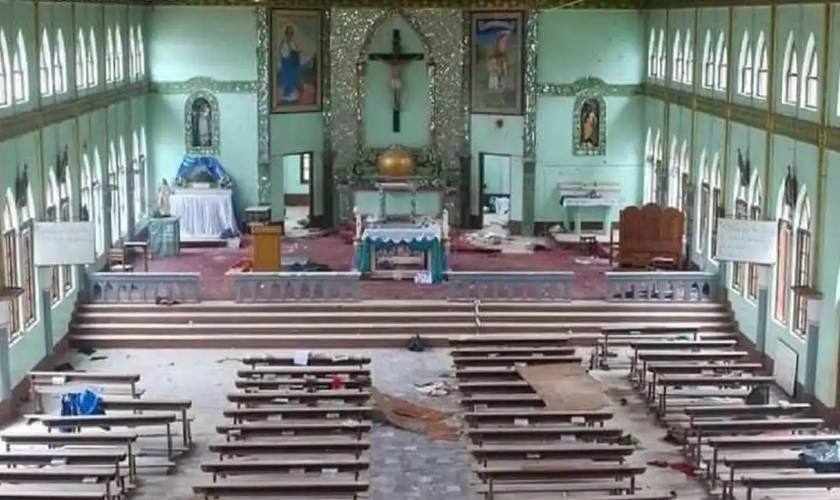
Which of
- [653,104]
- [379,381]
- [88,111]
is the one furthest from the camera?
[653,104]

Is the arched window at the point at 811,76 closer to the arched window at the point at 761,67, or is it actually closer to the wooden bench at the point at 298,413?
the arched window at the point at 761,67

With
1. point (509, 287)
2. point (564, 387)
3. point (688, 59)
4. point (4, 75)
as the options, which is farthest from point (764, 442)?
point (688, 59)

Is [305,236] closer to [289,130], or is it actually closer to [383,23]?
[289,130]

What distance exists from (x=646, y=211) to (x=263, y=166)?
1214 cm

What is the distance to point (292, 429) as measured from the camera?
19.5 metres

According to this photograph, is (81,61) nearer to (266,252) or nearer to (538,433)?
(266,252)

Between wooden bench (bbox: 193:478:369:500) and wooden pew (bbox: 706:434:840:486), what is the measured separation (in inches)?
207

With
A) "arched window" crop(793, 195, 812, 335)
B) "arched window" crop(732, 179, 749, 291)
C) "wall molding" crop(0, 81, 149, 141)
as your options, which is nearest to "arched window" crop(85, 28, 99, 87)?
"wall molding" crop(0, 81, 149, 141)

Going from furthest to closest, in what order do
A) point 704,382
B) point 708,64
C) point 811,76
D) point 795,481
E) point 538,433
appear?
1. point 708,64
2. point 811,76
3. point 704,382
4. point 538,433
5. point 795,481

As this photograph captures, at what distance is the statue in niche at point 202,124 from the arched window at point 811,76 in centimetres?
1956

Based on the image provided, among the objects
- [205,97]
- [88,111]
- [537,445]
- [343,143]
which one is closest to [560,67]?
[343,143]

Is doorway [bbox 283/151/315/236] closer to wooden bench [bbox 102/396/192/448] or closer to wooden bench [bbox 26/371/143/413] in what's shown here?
wooden bench [bbox 26/371/143/413]

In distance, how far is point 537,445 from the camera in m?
18.9

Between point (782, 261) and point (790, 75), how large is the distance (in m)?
3.54
